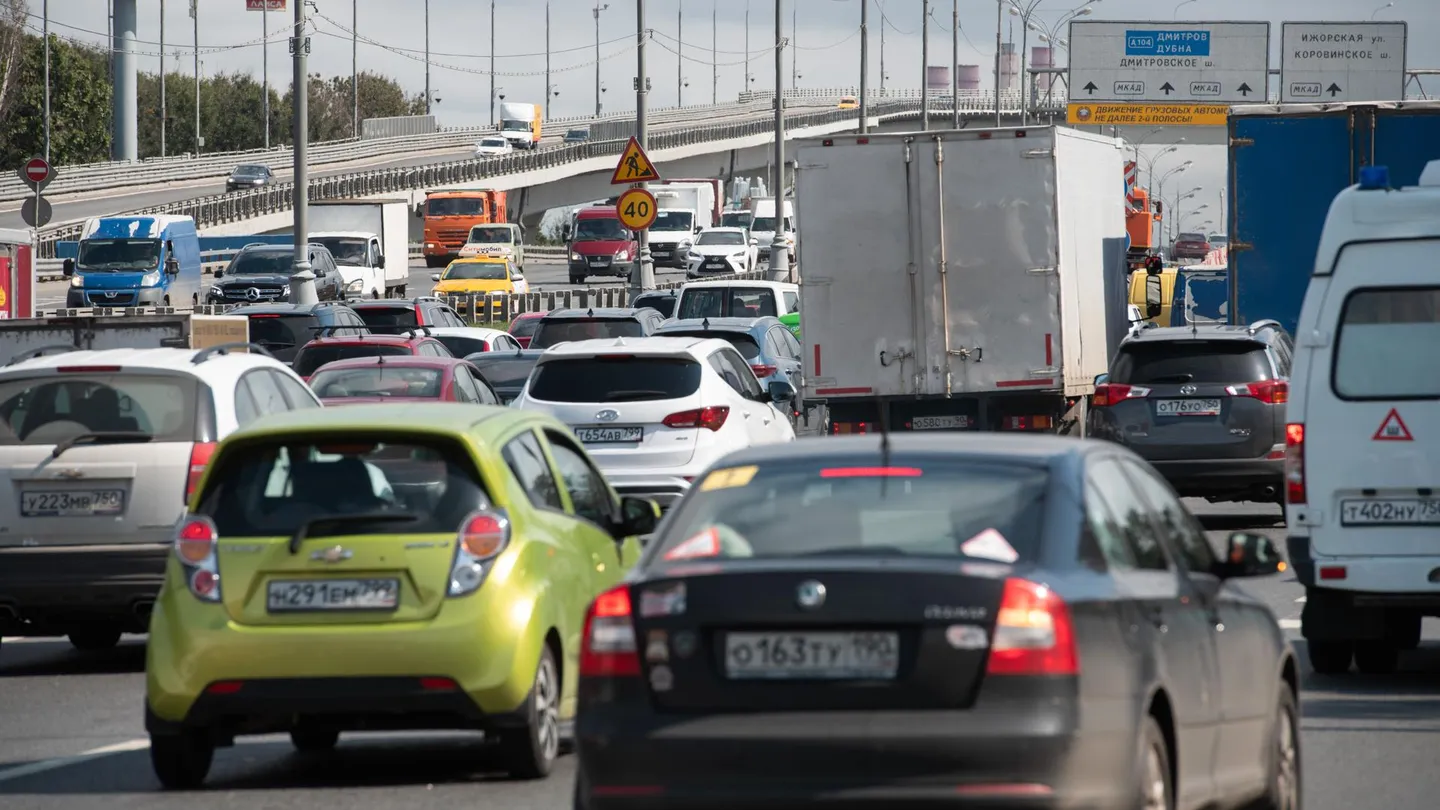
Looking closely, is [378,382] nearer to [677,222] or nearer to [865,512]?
[865,512]

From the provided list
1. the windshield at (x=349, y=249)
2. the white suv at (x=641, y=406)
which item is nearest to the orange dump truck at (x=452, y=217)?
the windshield at (x=349, y=249)

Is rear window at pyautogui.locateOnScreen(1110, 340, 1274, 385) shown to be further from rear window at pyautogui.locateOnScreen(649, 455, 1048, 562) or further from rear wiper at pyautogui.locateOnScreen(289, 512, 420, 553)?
rear window at pyautogui.locateOnScreen(649, 455, 1048, 562)

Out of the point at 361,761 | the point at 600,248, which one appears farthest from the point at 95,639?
the point at 600,248

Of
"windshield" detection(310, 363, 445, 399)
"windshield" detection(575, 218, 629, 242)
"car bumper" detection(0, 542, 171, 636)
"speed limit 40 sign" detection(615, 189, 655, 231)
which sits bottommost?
"car bumper" detection(0, 542, 171, 636)

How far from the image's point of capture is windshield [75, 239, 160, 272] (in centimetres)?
4959

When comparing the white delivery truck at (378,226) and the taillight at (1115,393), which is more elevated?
the white delivery truck at (378,226)

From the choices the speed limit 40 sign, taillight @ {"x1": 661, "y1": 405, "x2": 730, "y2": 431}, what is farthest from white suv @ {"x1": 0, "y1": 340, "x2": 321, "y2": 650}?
the speed limit 40 sign

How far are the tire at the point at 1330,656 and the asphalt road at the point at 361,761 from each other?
0.11 meters

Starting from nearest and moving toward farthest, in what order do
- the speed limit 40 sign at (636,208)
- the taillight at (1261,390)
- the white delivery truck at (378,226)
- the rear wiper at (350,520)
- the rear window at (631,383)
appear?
the rear wiper at (350,520) < the rear window at (631,383) < the taillight at (1261,390) < the speed limit 40 sign at (636,208) < the white delivery truck at (378,226)

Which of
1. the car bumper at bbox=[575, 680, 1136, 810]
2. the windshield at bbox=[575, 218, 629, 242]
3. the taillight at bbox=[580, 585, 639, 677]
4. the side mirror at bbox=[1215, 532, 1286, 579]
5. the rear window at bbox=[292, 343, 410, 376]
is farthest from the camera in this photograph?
the windshield at bbox=[575, 218, 629, 242]

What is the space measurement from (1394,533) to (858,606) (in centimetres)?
592

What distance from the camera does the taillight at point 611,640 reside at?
18.9 feet

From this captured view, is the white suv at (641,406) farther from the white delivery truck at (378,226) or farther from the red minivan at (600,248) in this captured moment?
the red minivan at (600,248)

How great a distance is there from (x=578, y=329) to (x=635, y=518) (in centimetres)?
1858
